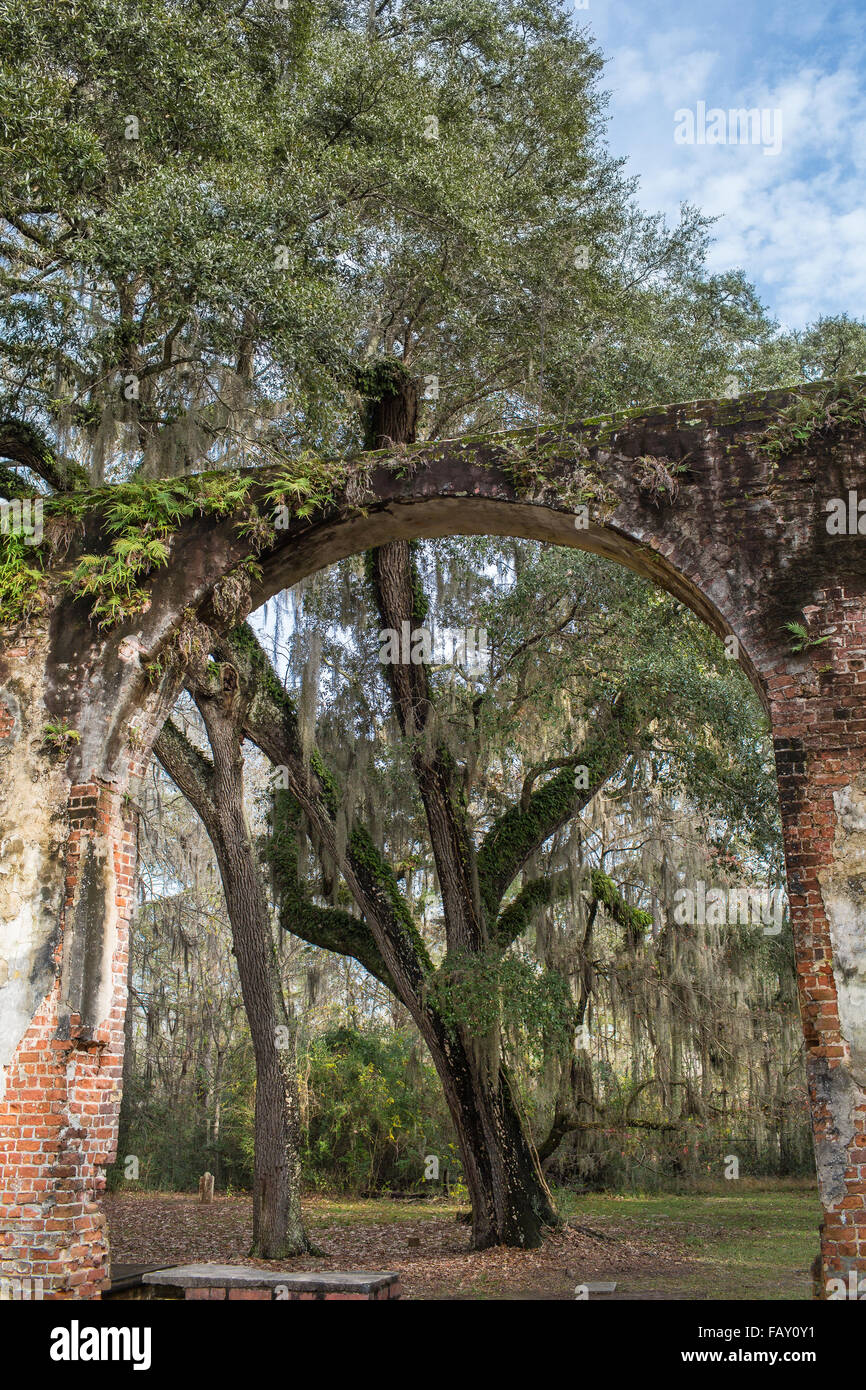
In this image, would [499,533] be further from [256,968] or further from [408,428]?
[256,968]

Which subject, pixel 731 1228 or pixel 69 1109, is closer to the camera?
pixel 69 1109

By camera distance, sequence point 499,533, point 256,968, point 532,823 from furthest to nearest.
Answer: point 532,823, point 256,968, point 499,533

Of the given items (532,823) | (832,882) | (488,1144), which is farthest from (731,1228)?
(832,882)

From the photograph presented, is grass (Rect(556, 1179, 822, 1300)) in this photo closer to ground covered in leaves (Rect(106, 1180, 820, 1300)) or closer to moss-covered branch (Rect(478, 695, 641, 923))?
ground covered in leaves (Rect(106, 1180, 820, 1300))

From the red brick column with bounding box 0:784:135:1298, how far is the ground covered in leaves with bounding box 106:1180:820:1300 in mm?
3627

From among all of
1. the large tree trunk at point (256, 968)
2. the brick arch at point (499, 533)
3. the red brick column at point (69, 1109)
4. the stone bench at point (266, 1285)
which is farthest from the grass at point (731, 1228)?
the red brick column at point (69, 1109)

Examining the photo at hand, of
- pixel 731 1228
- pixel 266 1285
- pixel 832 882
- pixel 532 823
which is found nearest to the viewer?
pixel 832 882

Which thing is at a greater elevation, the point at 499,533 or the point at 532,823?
the point at 499,533

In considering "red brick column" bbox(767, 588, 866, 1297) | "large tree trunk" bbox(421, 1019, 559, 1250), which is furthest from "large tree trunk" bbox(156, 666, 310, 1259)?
"red brick column" bbox(767, 588, 866, 1297)

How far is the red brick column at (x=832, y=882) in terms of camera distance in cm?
471

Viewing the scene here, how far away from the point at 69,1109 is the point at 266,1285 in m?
1.96

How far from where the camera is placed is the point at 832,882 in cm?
512

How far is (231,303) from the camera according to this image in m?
7.43

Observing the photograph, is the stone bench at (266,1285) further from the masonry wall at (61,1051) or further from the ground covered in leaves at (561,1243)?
the ground covered in leaves at (561,1243)
